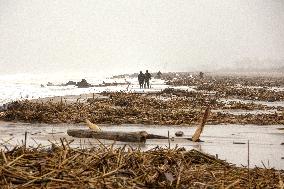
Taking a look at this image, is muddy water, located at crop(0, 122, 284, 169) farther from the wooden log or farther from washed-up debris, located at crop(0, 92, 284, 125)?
washed-up debris, located at crop(0, 92, 284, 125)

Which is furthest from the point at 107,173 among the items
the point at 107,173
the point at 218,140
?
the point at 218,140

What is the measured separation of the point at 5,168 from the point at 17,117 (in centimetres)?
1395

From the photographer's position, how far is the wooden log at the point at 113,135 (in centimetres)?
1171

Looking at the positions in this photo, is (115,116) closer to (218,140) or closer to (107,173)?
(218,140)

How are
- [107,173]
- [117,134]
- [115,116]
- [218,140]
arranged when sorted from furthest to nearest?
[115,116] → [218,140] → [117,134] → [107,173]

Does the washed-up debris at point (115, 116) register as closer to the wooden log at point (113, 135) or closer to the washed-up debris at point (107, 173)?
the wooden log at point (113, 135)

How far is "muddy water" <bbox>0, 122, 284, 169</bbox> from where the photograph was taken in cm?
984

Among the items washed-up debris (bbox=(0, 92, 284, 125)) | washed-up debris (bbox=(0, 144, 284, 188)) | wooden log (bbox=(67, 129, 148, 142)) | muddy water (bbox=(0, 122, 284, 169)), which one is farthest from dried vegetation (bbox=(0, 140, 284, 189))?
washed-up debris (bbox=(0, 92, 284, 125))

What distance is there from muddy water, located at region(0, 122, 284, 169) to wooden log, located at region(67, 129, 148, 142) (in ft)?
0.66

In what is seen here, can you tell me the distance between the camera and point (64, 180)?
461 cm

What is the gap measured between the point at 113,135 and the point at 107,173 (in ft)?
23.1

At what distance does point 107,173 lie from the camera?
4.98 m

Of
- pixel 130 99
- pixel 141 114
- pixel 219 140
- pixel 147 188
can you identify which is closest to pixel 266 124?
pixel 219 140

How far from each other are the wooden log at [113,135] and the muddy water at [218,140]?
202 mm
